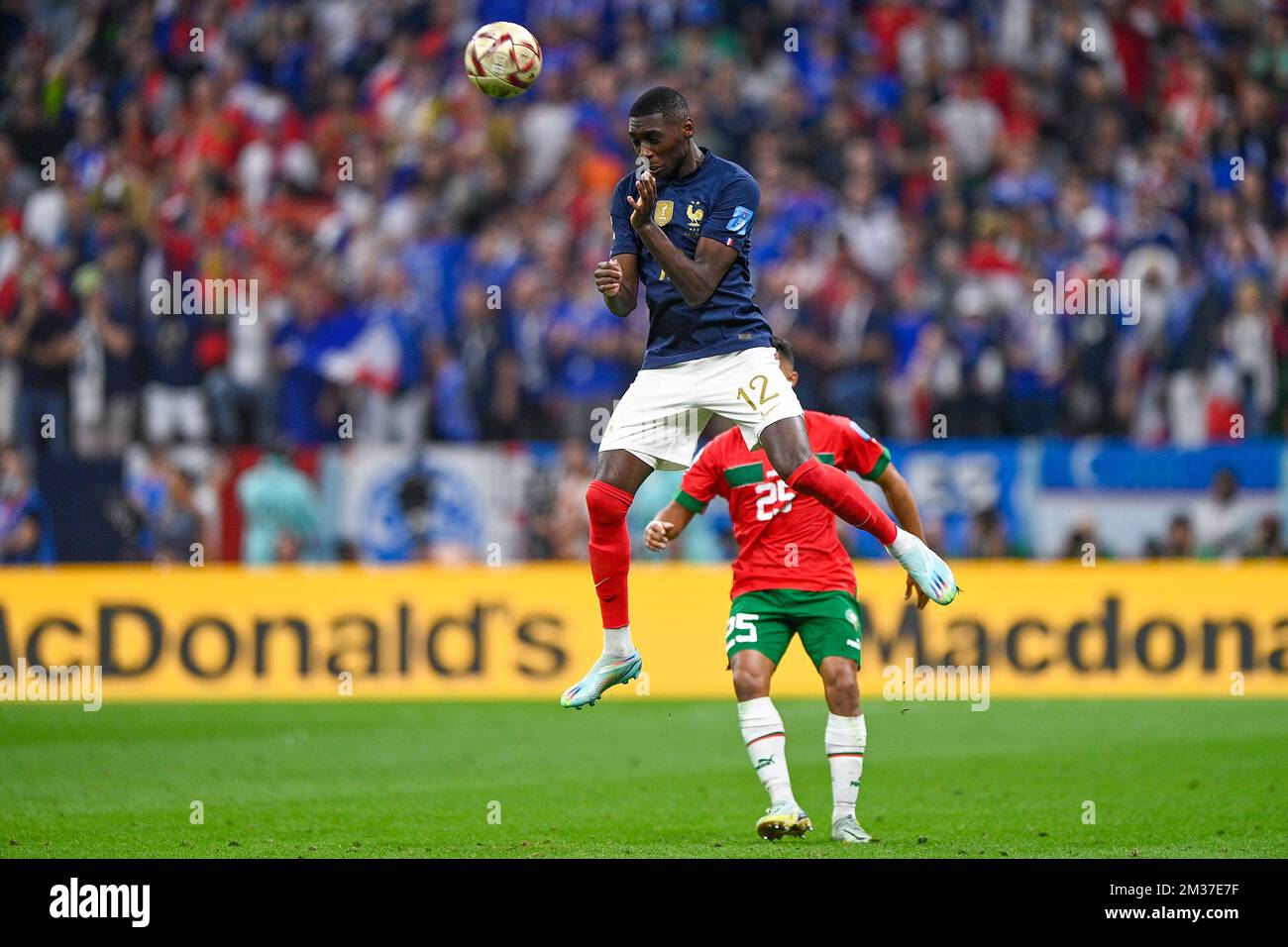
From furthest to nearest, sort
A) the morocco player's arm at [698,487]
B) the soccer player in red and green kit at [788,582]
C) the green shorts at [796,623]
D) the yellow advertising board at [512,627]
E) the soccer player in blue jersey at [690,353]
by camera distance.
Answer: the yellow advertising board at [512,627]
the morocco player's arm at [698,487]
the green shorts at [796,623]
the soccer player in red and green kit at [788,582]
the soccer player in blue jersey at [690,353]

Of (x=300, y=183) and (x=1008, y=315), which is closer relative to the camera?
(x=1008, y=315)

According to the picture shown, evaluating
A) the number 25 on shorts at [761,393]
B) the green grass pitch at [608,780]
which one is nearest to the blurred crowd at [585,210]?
the green grass pitch at [608,780]

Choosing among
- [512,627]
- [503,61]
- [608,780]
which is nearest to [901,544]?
[503,61]

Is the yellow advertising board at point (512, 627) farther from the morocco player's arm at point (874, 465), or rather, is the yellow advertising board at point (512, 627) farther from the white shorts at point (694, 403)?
the white shorts at point (694, 403)

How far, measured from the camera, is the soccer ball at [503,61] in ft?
28.9

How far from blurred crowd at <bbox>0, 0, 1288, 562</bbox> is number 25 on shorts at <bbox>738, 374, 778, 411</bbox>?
30.2 ft

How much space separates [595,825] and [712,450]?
1.97 m

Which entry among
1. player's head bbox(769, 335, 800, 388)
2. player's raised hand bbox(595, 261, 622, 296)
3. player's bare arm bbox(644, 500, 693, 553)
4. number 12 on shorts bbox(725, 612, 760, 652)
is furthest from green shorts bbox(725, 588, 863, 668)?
→ player's raised hand bbox(595, 261, 622, 296)

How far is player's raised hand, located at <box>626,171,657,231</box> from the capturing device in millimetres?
8227

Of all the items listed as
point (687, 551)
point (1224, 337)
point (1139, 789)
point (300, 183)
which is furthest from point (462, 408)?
point (1139, 789)

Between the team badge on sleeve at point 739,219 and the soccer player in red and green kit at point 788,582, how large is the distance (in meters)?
0.95

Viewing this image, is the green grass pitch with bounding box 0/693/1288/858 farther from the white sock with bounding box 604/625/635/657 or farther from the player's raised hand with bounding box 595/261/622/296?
the player's raised hand with bounding box 595/261/622/296
